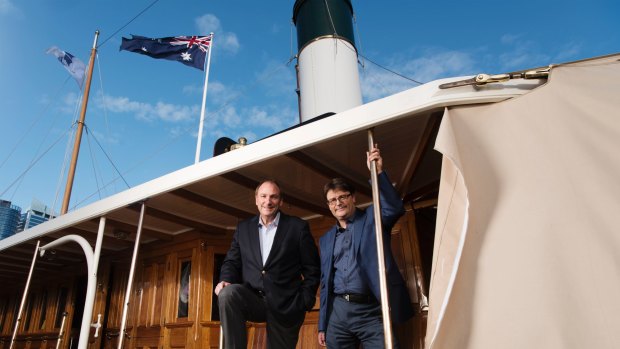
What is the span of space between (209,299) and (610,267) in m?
4.11

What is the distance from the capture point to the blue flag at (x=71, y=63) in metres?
11.5

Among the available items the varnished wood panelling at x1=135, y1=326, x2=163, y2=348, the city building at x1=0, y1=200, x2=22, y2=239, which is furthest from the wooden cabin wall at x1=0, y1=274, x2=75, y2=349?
the city building at x1=0, y1=200, x2=22, y2=239

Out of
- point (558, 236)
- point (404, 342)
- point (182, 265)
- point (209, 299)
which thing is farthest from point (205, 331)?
point (558, 236)

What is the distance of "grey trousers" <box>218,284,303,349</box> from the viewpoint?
7.97 feet

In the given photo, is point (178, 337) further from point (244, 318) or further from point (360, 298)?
point (360, 298)

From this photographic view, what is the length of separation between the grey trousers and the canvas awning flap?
39.2 inches

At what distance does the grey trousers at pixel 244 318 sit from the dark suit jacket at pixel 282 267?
0.06 m

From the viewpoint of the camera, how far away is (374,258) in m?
2.58

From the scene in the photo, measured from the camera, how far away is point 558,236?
1.87 meters

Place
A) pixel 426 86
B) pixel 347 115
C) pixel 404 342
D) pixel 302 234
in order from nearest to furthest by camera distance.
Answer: pixel 426 86
pixel 347 115
pixel 302 234
pixel 404 342

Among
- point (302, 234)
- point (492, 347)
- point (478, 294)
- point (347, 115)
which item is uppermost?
point (347, 115)

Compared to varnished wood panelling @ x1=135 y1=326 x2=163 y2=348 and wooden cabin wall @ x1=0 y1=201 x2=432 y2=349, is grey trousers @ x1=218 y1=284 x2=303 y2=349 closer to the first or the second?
wooden cabin wall @ x1=0 y1=201 x2=432 y2=349

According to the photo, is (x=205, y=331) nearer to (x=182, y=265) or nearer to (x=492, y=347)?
(x=182, y=265)

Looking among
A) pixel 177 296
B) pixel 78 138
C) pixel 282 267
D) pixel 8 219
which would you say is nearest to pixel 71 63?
pixel 78 138
